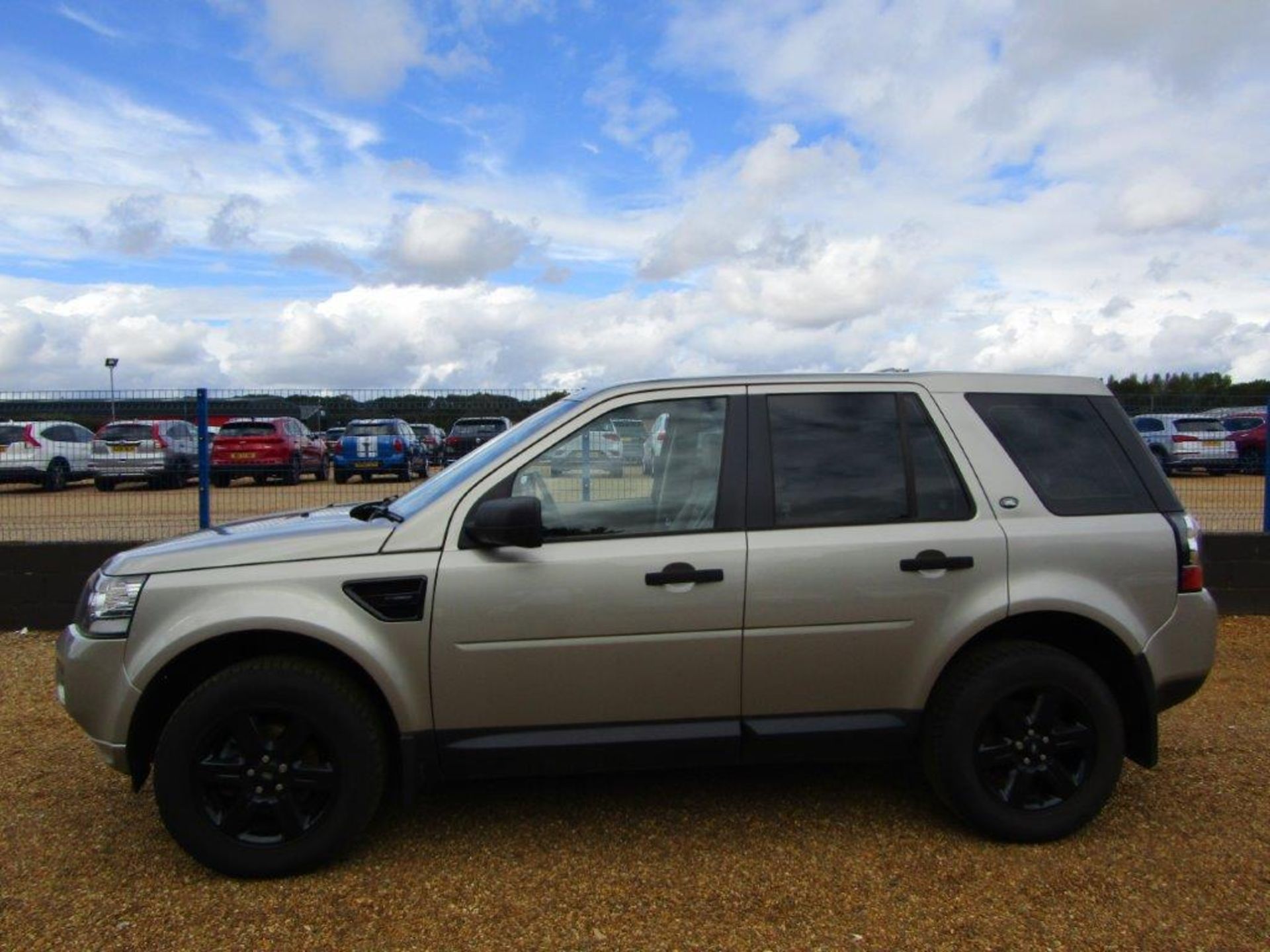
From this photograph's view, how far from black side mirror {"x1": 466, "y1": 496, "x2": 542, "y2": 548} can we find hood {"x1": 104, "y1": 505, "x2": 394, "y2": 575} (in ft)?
1.26

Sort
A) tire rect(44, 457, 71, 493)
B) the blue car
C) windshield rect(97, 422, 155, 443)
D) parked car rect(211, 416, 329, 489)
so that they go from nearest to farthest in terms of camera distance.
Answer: tire rect(44, 457, 71, 493), windshield rect(97, 422, 155, 443), parked car rect(211, 416, 329, 489), the blue car

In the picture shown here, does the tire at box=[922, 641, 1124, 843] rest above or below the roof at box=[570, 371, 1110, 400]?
below

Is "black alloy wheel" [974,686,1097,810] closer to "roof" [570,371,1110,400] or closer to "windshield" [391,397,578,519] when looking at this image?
"roof" [570,371,1110,400]

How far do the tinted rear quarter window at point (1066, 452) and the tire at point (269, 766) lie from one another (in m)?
2.67

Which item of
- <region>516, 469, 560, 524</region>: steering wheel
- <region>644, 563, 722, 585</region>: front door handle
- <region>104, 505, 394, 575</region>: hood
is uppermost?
<region>516, 469, 560, 524</region>: steering wheel

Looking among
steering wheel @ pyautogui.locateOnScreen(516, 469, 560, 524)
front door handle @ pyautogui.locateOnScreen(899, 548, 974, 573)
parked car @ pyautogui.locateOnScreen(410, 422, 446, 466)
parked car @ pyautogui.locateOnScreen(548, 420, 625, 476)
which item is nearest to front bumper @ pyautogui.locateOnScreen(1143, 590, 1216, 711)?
front door handle @ pyautogui.locateOnScreen(899, 548, 974, 573)

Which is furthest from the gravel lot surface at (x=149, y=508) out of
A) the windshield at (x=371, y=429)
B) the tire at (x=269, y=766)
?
the tire at (x=269, y=766)

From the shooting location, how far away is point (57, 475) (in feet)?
29.0

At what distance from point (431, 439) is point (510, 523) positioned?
24.2ft

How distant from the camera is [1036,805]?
3.79 meters

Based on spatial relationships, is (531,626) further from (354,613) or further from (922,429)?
(922,429)

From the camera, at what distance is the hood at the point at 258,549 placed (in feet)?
11.7

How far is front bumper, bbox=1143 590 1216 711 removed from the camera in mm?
3846

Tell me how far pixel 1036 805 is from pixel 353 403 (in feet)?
23.1
